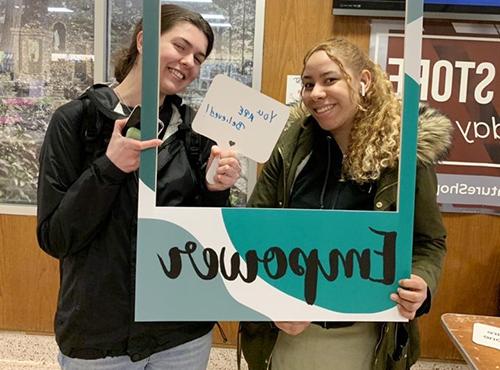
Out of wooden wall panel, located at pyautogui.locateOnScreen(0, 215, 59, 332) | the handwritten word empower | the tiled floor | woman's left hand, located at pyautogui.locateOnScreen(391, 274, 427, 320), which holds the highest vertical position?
the handwritten word empower

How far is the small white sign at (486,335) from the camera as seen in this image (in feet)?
3.88

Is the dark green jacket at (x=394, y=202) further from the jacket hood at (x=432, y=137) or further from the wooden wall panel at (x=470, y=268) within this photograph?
the wooden wall panel at (x=470, y=268)

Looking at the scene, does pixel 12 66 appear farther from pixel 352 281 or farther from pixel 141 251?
pixel 352 281

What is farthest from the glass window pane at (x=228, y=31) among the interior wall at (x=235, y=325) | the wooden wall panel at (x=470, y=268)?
the wooden wall panel at (x=470, y=268)

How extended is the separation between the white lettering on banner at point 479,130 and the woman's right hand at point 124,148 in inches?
69.6

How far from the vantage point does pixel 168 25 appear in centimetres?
95

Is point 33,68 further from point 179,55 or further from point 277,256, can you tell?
point 277,256

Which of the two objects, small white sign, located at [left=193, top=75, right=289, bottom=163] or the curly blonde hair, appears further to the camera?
the curly blonde hair

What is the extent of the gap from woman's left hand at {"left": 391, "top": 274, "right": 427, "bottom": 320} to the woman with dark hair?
0.37 m

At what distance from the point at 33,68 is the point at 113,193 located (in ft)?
5.91

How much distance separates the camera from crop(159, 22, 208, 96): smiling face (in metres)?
0.95

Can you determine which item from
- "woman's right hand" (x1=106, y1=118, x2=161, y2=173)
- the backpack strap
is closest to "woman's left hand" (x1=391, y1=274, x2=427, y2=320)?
"woman's right hand" (x1=106, y1=118, x2=161, y2=173)

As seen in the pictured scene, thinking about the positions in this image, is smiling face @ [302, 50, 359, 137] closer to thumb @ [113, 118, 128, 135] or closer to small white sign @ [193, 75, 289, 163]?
small white sign @ [193, 75, 289, 163]

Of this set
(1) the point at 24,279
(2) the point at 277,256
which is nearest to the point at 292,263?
(2) the point at 277,256
